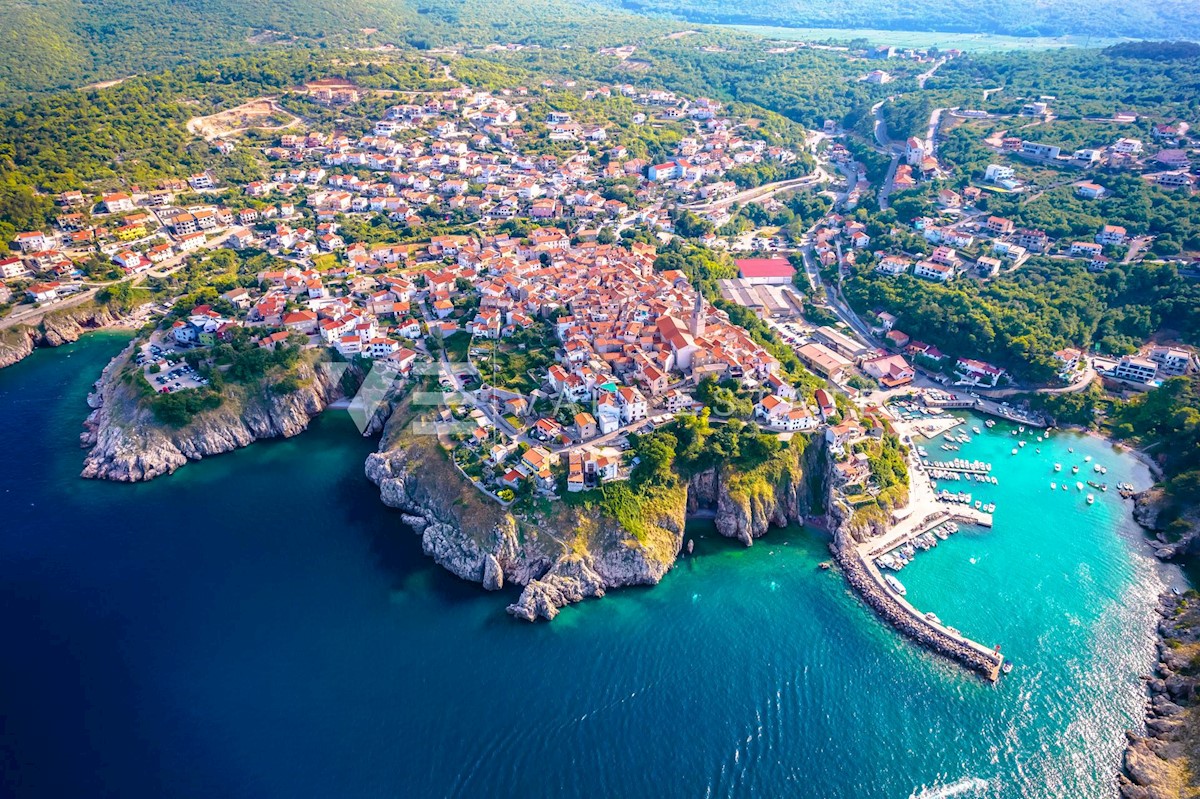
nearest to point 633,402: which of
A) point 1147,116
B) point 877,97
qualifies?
point 1147,116

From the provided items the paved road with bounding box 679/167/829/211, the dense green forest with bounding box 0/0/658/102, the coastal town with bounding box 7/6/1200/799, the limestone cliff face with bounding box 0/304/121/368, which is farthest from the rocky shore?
the dense green forest with bounding box 0/0/658/102

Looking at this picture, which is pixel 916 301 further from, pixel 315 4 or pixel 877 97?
pixel 315 4

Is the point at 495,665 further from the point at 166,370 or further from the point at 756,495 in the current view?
the point at 166,370

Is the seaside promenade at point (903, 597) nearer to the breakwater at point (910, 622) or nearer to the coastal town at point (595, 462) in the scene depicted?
the breakwater at point (910, 622)

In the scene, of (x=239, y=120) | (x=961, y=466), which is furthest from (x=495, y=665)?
(x=239, y=120)

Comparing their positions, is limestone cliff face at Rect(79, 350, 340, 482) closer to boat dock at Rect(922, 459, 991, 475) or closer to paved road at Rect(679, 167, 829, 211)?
boat dock at Rect(922, 459, 991, 475)
